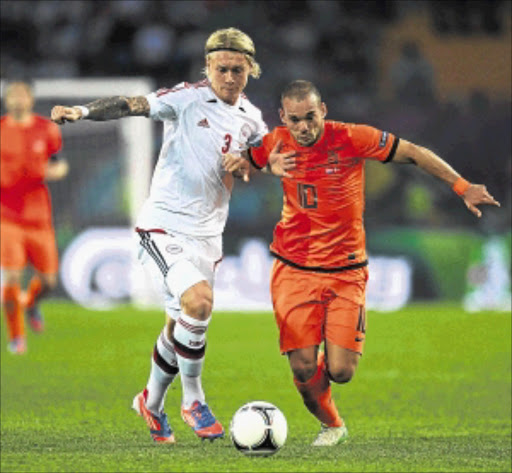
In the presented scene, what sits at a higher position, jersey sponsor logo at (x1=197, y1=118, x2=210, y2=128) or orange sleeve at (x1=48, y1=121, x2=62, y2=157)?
jersey sponsor logo at (x1=197, y1=118, x2=210, y2=128)

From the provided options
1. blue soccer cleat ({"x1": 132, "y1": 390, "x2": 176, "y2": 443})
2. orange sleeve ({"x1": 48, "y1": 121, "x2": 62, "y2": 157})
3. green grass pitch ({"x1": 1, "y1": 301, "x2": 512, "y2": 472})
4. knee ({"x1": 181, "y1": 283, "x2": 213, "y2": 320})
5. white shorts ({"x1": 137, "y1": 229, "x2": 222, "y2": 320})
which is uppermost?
orange sleeve ({"x1": 48, "y1": 121, "x2": 62, "y2": 157})

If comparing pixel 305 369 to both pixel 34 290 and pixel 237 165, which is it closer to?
A: pixel 237 165

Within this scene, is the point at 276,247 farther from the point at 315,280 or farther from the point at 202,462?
the point at 202,462

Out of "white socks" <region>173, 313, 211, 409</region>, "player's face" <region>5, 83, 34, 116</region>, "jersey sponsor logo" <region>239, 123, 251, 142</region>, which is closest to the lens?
"white socks" <region>173, 313, 211, 409</region>

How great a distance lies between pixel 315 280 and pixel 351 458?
1.09 metres

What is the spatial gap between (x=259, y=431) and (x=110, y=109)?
1.79 metres

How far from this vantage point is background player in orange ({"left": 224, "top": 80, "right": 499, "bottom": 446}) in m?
6.97

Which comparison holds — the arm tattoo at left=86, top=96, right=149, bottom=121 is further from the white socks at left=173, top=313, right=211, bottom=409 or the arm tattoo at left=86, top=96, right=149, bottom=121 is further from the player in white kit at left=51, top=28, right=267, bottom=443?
the white socks at left=173, top=313, right=211, bottom=409

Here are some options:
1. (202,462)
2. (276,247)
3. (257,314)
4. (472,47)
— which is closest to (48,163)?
(257,314)

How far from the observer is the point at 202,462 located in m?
6.14

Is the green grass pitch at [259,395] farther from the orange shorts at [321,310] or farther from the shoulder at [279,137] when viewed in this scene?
the shoulder at [279,137]

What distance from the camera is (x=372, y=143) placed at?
6906 millimetres

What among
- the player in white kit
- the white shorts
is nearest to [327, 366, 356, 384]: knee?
the player in white kit

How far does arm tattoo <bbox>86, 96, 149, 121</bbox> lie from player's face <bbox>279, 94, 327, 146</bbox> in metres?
0.73
